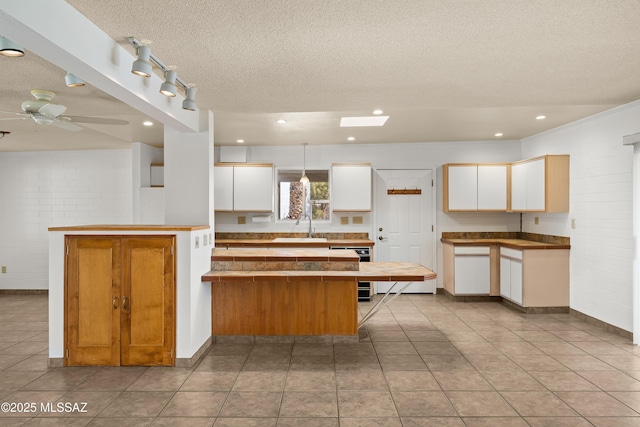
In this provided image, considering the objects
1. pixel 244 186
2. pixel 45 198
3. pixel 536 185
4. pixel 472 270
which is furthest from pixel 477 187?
pixel 45 198

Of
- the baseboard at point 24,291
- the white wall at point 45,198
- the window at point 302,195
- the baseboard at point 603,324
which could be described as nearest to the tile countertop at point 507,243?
the baseboard at point 603,324

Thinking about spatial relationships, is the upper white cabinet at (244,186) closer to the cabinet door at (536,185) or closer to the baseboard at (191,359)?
the baseboard at (191,359)

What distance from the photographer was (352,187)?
6.52 meters

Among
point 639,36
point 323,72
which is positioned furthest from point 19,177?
point 639,36

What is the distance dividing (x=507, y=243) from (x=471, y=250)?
523 millimetres

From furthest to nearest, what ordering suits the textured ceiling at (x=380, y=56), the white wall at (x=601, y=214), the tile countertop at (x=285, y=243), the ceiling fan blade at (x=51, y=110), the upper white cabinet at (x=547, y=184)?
the tile countertop at (x=285, y=243) → the upper white cabinet at (x=547, y=184) → the white wall at (x=601, y=214) → the ceiling fan blade at (x=51, y=110) → the textured ceiling at (x=380, y=56)

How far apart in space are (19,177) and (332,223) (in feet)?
18.0

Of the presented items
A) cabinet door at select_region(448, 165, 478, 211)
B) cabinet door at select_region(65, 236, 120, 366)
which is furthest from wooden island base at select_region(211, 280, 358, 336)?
cabinet door at select_region(448, 165, 478, 211)

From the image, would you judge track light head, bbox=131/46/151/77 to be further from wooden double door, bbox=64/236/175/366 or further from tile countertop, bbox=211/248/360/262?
tile countertop, bbox=211/248/360/262

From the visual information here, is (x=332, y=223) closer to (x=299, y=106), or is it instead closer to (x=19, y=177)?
(x=299, y=106)

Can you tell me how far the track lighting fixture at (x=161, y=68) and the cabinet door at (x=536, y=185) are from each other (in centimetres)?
456

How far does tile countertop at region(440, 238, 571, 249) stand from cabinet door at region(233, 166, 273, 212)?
2938 mm

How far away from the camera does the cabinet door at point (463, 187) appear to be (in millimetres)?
6367

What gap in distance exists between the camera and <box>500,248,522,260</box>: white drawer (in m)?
5.54
